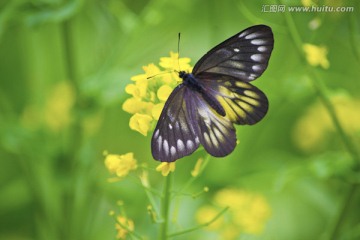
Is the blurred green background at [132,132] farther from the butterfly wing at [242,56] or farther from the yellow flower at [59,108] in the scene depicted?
the butterfly wing at [242,56]

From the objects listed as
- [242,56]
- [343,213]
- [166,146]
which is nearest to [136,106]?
[166,146]

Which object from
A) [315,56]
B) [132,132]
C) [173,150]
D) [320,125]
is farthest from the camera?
[132,132]

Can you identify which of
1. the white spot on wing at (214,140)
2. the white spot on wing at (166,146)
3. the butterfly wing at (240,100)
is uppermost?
the butterfly wing at (240,100)

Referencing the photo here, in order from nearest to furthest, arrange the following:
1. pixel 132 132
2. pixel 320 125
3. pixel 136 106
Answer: pixel 136 106
pixel 320 125
pixel 132 132

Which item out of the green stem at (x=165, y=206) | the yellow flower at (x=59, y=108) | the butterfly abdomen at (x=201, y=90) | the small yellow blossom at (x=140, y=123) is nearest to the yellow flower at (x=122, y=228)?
the green stem at (x=165, y=206)

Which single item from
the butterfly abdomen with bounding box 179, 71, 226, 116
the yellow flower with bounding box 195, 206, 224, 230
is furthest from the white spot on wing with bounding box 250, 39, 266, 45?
the yellow flower with bounding box 195, 206, 224, 230

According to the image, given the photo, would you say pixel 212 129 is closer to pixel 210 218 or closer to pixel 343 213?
pixel 210 218
